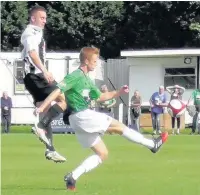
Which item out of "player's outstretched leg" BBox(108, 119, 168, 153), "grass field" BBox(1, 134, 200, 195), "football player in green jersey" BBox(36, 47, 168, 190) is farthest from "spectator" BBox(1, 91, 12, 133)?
"football player in green jersey" BBox(36, 47, 168, 190)

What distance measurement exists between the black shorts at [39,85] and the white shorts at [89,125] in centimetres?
173

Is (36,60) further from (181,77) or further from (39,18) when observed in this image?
(181,77)

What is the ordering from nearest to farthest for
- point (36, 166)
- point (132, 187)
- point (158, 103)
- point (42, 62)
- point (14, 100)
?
point (132, 187) < point (42, 62) < point (36, 166) < point (158, 103) < point (14, 100)

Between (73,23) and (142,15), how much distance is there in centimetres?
500

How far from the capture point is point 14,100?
139 feet

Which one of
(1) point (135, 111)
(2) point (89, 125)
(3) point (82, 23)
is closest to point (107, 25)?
(3) point (82, 23)

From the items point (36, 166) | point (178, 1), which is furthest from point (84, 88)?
point (178, 1)

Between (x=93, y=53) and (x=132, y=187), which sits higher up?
(x=93, y=53)

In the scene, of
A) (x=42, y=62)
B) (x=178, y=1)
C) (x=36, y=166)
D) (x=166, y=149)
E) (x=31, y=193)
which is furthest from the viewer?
(x=178, y=1)

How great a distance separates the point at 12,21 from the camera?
54.8 meters

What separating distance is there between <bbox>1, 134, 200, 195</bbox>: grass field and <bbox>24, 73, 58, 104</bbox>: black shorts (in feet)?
4.43

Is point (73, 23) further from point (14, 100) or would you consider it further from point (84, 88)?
point (84, 88)

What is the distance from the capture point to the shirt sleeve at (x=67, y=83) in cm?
1091

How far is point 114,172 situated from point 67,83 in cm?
306
